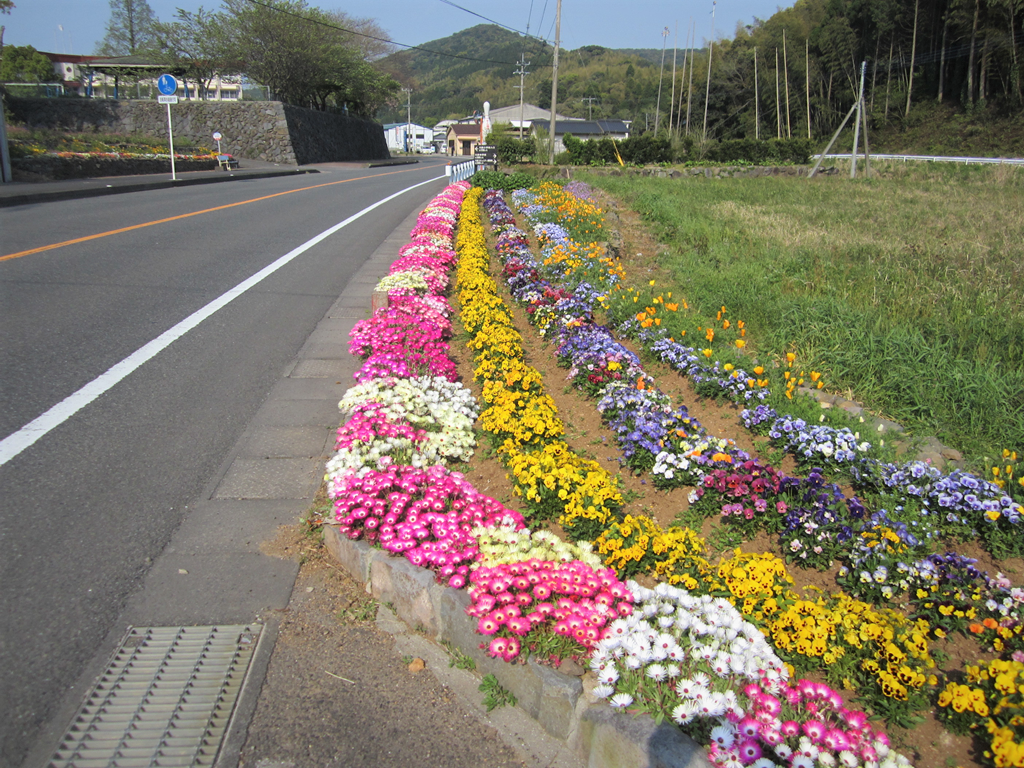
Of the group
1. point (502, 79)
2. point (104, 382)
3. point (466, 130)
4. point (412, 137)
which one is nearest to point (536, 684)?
point (104, 382)

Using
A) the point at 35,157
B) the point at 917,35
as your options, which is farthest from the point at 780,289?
the point at 917,35

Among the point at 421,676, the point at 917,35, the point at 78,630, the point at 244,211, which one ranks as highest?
the point at 917,35

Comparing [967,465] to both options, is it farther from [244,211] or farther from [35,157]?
[35,157]

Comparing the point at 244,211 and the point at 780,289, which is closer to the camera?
the point at 780,289

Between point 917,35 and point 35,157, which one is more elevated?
point 917,35

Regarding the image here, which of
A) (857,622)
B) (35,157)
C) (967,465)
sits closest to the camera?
(857,622)

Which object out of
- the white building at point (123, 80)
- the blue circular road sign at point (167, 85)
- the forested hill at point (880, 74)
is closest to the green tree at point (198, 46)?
the white building at point (123, 80)

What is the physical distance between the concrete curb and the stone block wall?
35.6m

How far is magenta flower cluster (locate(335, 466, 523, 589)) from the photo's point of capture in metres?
2.87

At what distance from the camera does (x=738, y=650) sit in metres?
2.36

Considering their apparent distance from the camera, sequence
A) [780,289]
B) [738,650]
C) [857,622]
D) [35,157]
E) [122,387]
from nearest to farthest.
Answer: [738,650] → [857,622] → [122,387] → [780,289] → [35,157]

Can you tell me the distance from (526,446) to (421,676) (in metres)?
1.66

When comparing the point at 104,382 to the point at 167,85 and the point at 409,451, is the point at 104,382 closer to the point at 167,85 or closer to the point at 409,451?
the point at 409,451

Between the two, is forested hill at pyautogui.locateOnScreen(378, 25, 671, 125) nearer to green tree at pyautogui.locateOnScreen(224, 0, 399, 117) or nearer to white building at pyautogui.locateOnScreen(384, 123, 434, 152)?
white building at pyautogui.locateOnScreen(384, 123, 434, 152)
